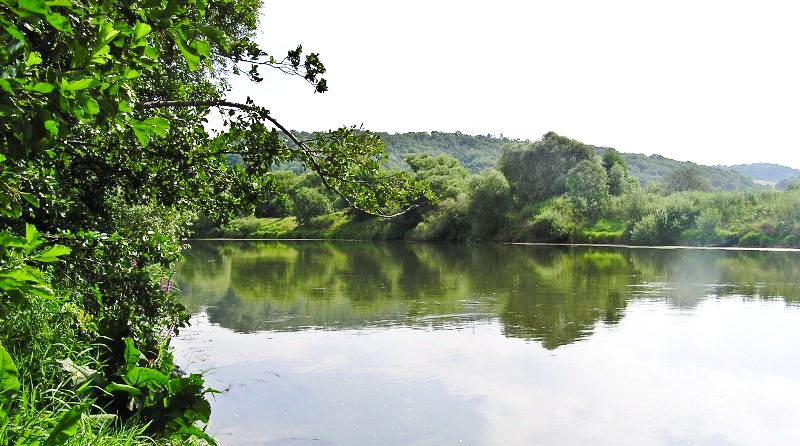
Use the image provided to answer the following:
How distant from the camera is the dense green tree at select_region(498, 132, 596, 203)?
6322 centimetres

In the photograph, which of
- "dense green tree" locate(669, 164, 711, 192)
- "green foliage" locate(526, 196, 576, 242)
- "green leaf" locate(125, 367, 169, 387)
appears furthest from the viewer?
"dense green tree" locate(669, 164, 711, 192)

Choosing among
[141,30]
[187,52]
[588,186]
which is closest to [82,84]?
[141,30]

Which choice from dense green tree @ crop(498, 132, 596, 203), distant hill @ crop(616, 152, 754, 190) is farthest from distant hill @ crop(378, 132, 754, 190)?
dense green tree @ crop(498, 132, 596, 203)

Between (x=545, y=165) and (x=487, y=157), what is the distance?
113926mm

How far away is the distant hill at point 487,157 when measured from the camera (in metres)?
149

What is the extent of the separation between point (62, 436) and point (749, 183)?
167999 millimetres

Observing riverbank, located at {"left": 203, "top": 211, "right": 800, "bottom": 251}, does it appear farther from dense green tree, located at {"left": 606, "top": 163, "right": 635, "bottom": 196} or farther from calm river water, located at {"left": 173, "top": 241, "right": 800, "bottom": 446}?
calm river water, located at {"left": 173, "top": 241, "right": 800, "bottom": 446}

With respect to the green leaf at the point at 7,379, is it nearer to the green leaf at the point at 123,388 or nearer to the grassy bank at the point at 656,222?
the green leaf at the point at 123,388

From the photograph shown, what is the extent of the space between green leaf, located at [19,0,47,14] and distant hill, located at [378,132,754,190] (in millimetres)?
140366

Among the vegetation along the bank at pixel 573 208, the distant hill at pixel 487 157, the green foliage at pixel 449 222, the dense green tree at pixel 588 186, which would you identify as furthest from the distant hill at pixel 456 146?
the dense green tree at pixel 588 186

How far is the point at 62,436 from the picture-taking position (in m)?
3.38

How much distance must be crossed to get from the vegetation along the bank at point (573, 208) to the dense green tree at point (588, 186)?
86 mm

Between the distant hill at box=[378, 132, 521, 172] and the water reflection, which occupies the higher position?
the distant hill at box=[378, 132, 521, 172]

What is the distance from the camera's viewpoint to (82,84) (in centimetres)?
202
